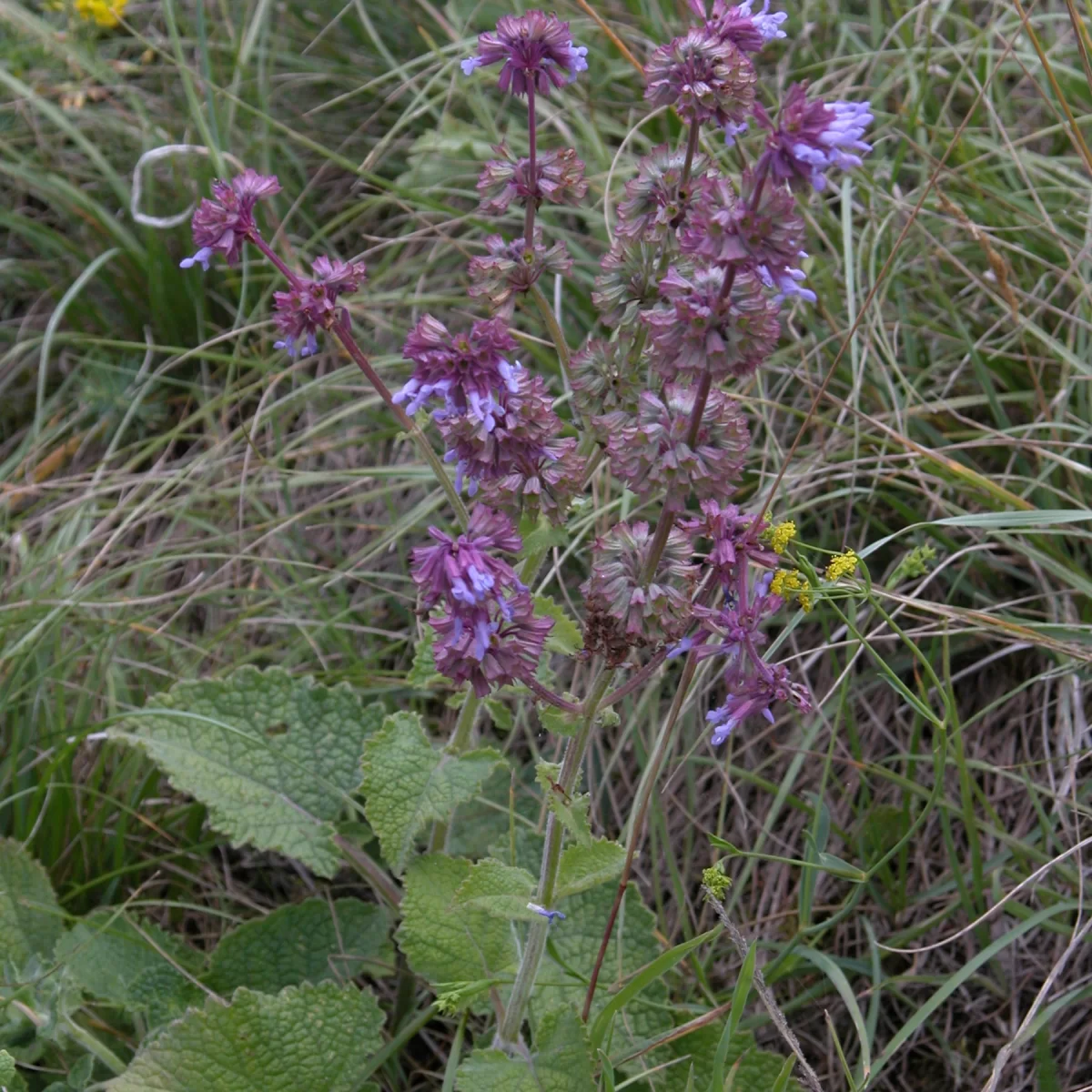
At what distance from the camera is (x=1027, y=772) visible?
233 centimetres

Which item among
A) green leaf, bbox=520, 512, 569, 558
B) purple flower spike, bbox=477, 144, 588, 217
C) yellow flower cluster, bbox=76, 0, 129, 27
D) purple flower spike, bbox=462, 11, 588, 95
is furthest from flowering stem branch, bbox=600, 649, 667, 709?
yellow flower cluster, bbox=76, 0, 129, 27

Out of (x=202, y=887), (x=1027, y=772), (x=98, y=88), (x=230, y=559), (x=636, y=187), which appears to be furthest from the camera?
(x=98, y=88)

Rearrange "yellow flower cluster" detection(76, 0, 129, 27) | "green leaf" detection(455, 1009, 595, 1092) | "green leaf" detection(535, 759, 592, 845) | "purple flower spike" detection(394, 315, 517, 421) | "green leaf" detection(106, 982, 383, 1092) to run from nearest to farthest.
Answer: "purple flower spike" detection(394, 315, 517, 421)
"green leaf" detection(535, 759, 592, 845)
"green leaf" detection(455, 1009, 595, 1092)
"green leaf" detection(106, 982, 383, 1092)
"yellow flower cluster" detection(76, 0, 129, 27)

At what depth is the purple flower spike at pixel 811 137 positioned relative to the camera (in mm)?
1213

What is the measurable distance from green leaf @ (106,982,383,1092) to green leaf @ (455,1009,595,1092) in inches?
11.2

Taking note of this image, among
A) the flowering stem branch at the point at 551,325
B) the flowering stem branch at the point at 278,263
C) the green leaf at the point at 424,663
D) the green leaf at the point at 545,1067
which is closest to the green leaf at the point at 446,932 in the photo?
the green leaf at the point at 545,1067

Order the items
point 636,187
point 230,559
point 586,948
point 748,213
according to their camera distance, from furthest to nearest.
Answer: point 230,559 → point 586,948 → point 636,187 → point 748,213

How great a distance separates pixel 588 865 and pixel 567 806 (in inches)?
7.5

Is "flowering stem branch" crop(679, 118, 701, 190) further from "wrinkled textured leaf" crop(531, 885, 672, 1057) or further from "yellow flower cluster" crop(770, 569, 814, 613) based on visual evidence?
"wrinkled textured leaf" crop(531, 885, 672, 1057)

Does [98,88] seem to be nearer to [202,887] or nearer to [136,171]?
[136,171]

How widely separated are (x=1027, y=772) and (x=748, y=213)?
1523mm

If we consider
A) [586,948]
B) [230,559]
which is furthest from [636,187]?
[230,559]

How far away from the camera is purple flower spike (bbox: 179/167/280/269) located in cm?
168

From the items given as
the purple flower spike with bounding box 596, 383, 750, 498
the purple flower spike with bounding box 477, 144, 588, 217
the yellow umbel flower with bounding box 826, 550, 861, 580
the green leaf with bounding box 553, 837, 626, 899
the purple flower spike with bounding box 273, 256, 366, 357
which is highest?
the purple flower spike with bounding box 477, 144, 588, 217
